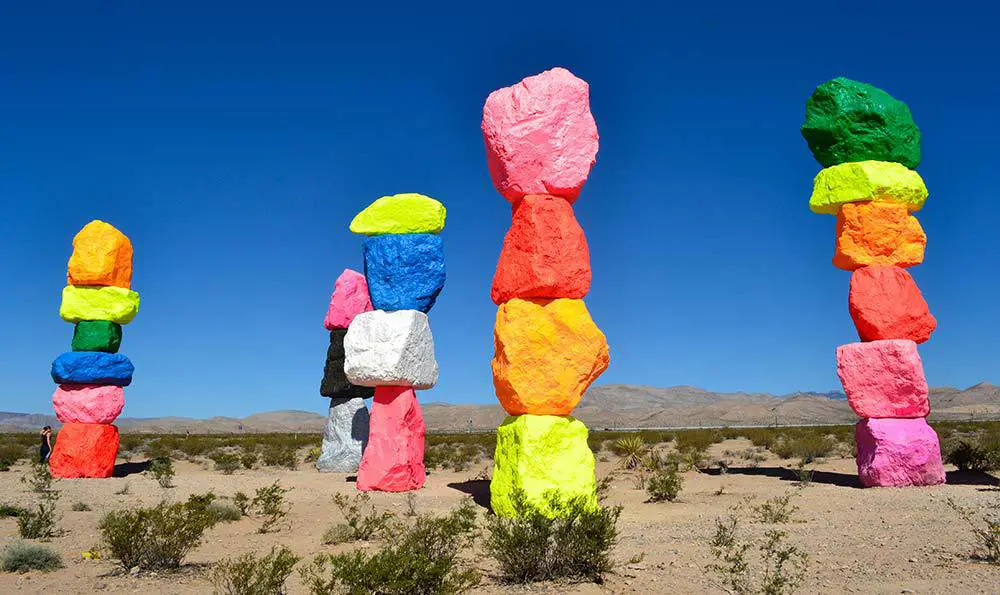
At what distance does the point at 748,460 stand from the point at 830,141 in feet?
34.2

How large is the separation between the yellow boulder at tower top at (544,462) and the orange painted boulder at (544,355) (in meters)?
0.24

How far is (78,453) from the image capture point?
53.3 feet

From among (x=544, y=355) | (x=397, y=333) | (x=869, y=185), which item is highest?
(x=869, y=185)

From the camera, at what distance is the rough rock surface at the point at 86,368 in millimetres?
16312

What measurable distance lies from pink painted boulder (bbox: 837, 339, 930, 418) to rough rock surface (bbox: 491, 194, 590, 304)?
20.2ft

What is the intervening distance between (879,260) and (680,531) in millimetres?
7393

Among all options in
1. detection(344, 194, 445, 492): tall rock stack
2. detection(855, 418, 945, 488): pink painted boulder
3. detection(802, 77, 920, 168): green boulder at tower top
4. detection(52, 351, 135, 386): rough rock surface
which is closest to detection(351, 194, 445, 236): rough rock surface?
detection(344, 194, 445, 492): tall rock stack

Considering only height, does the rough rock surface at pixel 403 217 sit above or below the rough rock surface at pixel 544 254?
Answer: above

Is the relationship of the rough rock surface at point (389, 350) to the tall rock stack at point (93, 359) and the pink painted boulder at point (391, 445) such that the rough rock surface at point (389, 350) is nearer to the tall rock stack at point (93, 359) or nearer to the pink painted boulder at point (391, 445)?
the pink painted boulder at point (391, 445)

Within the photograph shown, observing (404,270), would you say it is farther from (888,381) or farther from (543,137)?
(888,381)

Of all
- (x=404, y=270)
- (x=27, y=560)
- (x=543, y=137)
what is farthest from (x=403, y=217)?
(x=27, y=560)

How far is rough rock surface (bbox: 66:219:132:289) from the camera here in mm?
16797

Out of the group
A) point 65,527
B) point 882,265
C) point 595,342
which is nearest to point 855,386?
point 882,265

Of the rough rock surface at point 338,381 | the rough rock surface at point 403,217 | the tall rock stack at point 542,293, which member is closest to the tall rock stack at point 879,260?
the tall rock stack at point 542,293
